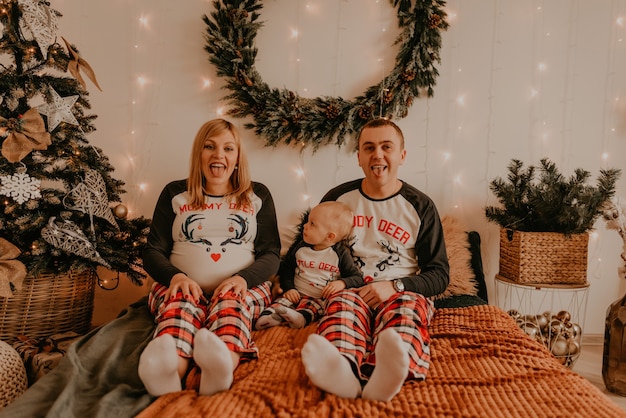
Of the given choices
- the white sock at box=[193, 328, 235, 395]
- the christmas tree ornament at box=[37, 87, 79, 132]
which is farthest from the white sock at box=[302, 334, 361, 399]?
the christmas tree ornament at box=[37, 87, 79, 132]

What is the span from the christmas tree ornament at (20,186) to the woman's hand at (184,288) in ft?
2.26

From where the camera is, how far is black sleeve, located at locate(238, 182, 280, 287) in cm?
164

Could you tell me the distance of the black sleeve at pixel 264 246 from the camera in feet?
5.39

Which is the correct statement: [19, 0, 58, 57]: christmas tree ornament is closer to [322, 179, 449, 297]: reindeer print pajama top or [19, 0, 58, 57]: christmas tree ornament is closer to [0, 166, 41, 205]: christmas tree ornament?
[0, 166, 41, 205]: christmas tree ornament

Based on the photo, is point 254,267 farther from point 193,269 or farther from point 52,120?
point 52,120

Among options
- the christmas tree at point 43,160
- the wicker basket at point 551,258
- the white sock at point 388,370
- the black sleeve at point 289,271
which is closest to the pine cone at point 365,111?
the black sleeve at point 289,271

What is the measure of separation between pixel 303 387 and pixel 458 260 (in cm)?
113

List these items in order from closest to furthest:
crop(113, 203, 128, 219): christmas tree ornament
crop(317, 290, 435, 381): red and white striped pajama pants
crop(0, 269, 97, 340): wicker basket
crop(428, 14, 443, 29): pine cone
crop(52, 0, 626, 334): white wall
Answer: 1. crop(317, 290, 435, 381): red and white striped pajama pants
2. crop(0, 269, 97, 340): wicker basket
3. crop(113, 203, 128, 219): christmas tree ornament
4. crop(428, 14, 443, 29): pine cone
5. crop(52, 0, 626, 334): white wall

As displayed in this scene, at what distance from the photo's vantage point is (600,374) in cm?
203

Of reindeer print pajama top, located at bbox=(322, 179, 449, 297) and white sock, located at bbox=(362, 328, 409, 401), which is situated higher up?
reindeer print pajama top, located at bbox=(322, 179, 449, 297)

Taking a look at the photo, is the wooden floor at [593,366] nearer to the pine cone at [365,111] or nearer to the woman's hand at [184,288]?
the pine cone at [365,111]

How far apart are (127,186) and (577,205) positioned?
2154 millimetres

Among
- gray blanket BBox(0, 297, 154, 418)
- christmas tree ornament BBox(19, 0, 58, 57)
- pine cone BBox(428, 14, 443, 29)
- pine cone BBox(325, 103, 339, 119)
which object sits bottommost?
gray blanket BBox(0, 297, 154, 418)

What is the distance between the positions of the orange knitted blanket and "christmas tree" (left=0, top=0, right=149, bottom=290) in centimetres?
93
